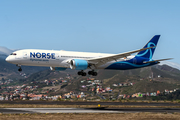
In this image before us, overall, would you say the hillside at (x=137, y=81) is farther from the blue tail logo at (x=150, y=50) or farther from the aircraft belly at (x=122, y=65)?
the aircraft belly at (x=122, y=65)

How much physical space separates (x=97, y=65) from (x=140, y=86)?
7260 cm

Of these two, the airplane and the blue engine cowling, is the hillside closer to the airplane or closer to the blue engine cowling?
the airplane

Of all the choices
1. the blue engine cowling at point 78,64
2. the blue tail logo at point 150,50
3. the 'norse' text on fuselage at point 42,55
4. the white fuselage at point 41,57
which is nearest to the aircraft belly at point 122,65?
the blue tail logo at point 150,50

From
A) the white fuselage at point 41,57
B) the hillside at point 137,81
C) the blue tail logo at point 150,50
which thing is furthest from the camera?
the hillside at point 137,81

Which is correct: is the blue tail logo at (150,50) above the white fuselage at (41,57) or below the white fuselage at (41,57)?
above

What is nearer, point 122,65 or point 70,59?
point 70,59

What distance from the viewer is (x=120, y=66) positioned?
6431 cm

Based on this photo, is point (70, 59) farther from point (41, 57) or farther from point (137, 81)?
point (137, 81)

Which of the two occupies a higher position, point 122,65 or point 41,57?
point 41,57

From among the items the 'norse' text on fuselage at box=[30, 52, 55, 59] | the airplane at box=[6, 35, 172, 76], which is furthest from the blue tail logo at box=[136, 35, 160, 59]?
the 'norse' text on fuselage at box=[30, 52, 55, 59]

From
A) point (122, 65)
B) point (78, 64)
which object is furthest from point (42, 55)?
point (122, 65)

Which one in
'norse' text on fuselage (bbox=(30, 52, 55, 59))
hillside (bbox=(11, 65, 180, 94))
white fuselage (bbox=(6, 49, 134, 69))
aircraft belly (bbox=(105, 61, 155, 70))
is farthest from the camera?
hillside (bbox=(11, 65, 180, 94))

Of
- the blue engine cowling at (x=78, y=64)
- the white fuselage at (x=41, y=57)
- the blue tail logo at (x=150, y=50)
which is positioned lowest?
the blue engine cowling at (x=78, y=64)

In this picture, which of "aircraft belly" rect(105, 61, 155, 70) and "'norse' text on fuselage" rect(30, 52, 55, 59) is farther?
"aircraft belly" rect(105, 61, 155, 70)
